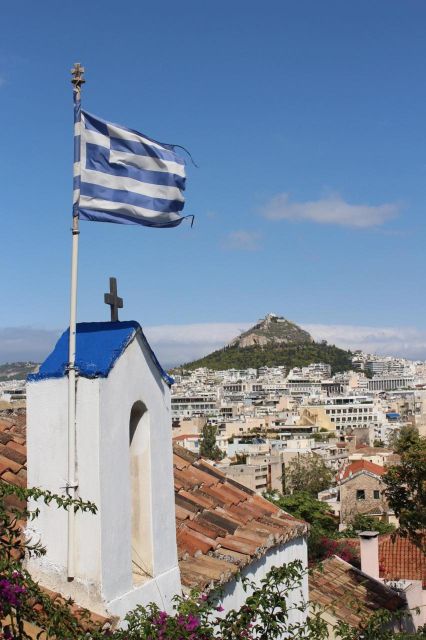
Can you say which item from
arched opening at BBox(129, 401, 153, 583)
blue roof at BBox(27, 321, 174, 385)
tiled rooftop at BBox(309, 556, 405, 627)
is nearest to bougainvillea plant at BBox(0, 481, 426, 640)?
arched opening at BBox(129, 401, 153, 583)

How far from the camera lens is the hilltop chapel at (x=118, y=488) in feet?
15.0

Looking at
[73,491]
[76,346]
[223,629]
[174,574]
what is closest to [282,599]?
[223,629]

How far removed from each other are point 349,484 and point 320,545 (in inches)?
920

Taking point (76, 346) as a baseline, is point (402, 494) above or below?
below

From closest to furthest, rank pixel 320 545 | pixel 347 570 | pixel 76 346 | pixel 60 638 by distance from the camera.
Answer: pixel 60 638, pixel 76 346, pixel 347 570, pixel 320 545

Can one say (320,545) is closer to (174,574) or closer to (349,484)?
(174,574)

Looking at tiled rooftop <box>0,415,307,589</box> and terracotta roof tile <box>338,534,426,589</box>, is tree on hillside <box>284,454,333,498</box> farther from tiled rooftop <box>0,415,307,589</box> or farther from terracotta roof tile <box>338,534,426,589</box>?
tiled rooftop <box>0,415,307,589</box>

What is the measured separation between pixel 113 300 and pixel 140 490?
1.20m

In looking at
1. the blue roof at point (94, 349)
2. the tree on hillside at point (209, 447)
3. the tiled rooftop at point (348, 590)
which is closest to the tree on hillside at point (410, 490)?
the tiled rooftop at point (348, 590)

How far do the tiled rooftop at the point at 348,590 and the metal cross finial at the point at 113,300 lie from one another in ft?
19.9

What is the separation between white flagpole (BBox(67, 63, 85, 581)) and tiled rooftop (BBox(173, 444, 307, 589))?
1.28 metres

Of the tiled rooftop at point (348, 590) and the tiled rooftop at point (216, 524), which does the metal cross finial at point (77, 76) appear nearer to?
the tiled rooftop at point (216, 524)

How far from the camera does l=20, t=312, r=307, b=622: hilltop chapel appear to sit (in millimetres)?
4570

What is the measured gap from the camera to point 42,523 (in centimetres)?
468
